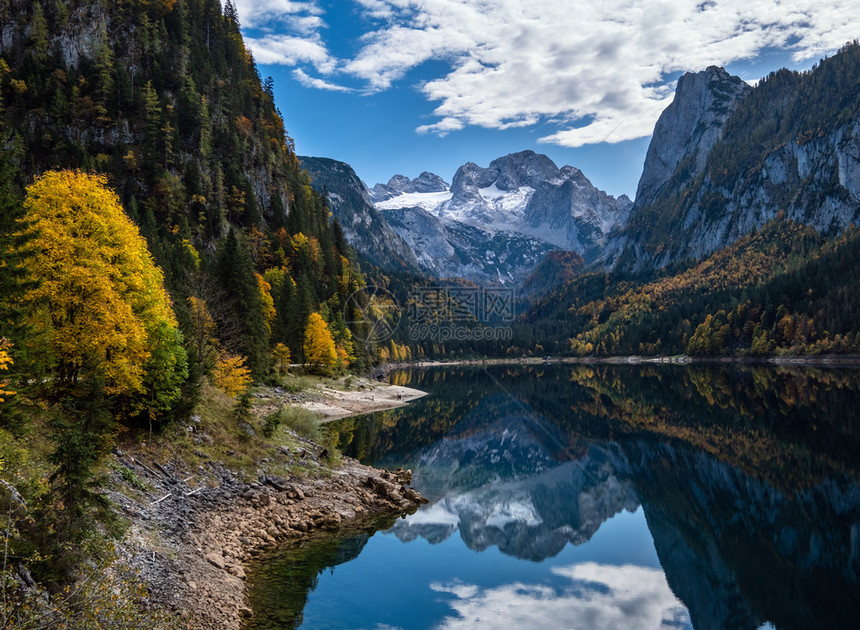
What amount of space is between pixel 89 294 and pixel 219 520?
37.1 feet

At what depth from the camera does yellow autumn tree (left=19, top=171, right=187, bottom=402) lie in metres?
21.4

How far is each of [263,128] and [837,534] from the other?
366 feet

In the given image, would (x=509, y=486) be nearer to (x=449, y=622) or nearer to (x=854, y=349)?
(x=449, y=622)

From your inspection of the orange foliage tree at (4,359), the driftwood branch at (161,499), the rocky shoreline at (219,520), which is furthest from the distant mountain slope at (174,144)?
the orange foliage tree at (4,359)

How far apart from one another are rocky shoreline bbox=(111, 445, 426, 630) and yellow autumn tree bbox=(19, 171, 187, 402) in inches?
163

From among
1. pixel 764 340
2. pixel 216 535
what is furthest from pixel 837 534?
pixel 764 340

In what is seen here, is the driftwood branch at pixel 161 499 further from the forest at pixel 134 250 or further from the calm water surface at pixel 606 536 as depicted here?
the calm water surface at pixel 606 536

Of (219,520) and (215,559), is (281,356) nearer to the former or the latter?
(219,520)

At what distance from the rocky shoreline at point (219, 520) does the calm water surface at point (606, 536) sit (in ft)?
3.88

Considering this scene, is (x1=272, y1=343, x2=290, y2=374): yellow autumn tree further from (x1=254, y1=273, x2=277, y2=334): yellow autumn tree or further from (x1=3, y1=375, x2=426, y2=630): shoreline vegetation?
(x1=3, y1=375, x2=426, y2=630): shoreline vegetation

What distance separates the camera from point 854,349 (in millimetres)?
117688

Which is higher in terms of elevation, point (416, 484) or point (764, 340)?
point (764, 340)

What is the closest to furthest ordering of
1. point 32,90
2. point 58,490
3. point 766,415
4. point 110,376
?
point 58,490, point 110,376, point 766,415, point 32,90

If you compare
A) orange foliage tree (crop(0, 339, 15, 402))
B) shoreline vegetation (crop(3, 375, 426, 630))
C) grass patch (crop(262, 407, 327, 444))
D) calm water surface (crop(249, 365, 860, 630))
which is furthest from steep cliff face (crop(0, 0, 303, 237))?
orange foliage tree (crop(0, 339, 15, 402))
